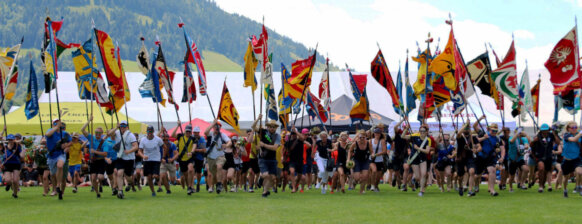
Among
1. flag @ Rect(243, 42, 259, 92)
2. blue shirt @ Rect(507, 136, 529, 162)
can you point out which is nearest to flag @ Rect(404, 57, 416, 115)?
blue shirt @ Rect(507, 136, 529, 162)

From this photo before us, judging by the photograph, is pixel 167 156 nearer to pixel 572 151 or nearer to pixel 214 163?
pixel 214 163

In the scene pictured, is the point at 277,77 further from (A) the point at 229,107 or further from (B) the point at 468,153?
(B) the point at 468,153

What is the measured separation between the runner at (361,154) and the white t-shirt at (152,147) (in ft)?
14.9

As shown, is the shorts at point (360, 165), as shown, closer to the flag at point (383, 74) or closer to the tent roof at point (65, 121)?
the flag at point (383, 74)

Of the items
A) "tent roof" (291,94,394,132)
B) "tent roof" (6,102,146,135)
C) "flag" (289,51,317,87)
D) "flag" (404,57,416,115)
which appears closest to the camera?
"flag" (289,51,317,87)

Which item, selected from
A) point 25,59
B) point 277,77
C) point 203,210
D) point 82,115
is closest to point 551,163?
point 203,210

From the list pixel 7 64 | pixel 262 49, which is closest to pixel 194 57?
pixel 262 49

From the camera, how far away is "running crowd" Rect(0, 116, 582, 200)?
16.8 m

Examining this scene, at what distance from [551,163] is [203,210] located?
426 inches

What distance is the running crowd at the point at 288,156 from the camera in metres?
16.8

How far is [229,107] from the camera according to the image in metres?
20.1

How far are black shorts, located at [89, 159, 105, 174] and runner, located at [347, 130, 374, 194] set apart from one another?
579cm

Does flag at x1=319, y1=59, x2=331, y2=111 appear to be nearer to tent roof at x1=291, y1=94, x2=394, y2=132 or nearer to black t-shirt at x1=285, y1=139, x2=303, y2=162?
tent roof at x1=291, y1=94, x2=394, y2=132

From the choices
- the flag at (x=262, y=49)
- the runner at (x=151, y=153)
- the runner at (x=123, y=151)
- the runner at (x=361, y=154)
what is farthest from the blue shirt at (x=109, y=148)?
the runner at (x=361, y=154)
